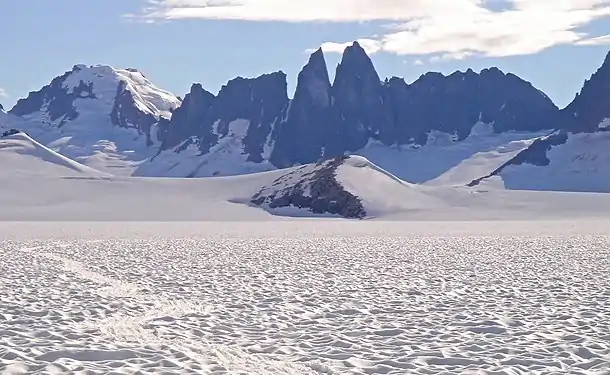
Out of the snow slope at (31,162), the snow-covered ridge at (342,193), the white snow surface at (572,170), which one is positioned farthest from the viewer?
the white snow surface at (572,170)

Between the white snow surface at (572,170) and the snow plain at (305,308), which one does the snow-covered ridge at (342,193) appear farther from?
the snow plain at (305,308)

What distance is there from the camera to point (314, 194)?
103 m

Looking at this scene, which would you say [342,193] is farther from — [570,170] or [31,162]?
[570,170]

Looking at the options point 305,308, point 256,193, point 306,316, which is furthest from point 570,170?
point 306,316

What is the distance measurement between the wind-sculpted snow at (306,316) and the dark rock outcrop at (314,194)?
71.5 metres

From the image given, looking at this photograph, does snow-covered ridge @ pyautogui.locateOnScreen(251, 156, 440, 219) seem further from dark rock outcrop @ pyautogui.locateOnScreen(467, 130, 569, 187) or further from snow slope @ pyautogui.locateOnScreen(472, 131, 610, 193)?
dark rock outcrop @ pyautogui.locateOnScreen(467, 130, 569, 187)

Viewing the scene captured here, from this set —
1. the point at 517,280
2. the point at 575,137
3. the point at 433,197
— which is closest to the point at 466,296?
the point at 517,280

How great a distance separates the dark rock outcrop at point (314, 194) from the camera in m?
98.5

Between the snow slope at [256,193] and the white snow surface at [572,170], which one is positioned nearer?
the snow slope at [256,193]

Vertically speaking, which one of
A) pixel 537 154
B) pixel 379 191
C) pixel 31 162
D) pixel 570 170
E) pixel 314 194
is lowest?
pixel 314 194

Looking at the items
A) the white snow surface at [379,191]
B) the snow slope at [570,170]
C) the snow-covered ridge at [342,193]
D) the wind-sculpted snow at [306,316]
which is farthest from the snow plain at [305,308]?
the snow slope at [570,170]

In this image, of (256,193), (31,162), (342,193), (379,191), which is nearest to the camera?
(342,193)

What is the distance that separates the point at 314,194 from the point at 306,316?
8810 cm

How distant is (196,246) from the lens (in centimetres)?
3559
